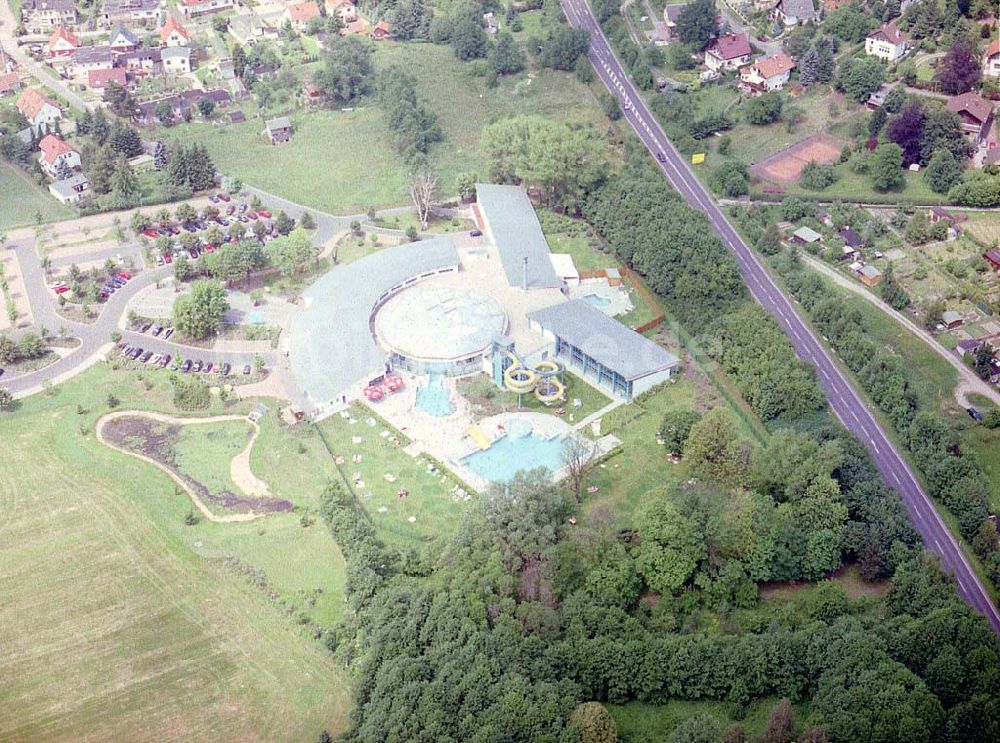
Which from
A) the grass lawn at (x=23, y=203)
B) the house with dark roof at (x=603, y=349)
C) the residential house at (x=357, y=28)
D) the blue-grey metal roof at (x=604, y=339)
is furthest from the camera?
the residential house at (x=357, y=28)

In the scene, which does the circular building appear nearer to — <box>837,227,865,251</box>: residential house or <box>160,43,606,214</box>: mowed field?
<box>160,43,606,214</box>: mowed field

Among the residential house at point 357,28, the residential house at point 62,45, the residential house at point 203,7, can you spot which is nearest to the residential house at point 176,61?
the residential house at point 62,45

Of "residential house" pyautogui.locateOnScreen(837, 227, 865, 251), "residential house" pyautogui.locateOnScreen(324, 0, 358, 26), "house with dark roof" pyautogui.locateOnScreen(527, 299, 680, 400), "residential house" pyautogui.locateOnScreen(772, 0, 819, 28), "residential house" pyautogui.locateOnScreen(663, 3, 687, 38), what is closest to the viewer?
"house with dark roof" pyautogui.locateOnScreen(527, 299, 680, 400)

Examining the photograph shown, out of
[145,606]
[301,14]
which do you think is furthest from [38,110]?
[145,606]

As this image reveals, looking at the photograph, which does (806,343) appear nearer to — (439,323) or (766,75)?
(439,323)

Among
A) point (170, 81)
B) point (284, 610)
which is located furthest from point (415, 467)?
point (170, 81)

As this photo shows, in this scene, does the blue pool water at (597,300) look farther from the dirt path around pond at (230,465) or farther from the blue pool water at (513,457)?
the dirt path around pond at (230,465)

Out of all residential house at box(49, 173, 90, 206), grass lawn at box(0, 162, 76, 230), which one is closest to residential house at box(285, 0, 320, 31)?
residential house at box(49, 173, 90, 206)
